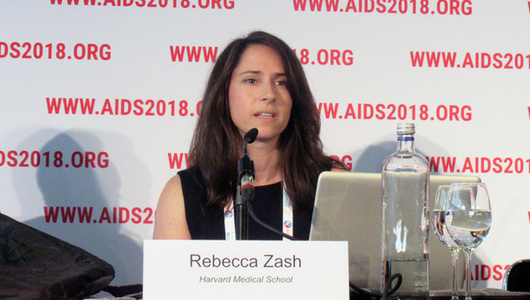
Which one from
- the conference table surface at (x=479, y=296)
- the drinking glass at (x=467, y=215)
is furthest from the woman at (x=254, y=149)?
the drinking glass at (x=467, y=215)

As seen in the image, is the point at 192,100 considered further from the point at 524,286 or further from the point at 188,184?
the point at 524,286

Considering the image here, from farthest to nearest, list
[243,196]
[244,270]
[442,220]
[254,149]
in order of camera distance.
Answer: [254,149] < [243,196] < [442,220] < [244,270]

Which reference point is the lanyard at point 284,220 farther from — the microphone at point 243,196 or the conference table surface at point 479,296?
the conference table surface at point 479,296

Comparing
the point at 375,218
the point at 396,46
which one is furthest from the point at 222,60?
the point at 375,218

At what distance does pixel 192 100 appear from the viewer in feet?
8.35

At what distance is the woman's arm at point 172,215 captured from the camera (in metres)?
2.03

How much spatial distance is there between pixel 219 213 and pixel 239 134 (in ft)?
1.10

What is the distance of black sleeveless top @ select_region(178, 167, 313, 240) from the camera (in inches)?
77.9

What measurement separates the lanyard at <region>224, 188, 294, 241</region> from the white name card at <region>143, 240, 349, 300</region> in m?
0.99

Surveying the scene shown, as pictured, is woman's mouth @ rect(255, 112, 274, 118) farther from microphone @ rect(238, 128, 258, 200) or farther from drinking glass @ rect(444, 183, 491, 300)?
drinking glass @ rect(444, 183, 491, 300)

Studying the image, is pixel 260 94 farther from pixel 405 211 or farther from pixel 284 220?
pixel 405 211

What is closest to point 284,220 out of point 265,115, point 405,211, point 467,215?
point 265,115

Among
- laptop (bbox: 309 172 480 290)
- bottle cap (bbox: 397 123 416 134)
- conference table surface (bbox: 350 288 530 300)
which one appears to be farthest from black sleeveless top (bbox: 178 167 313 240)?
bottle cap (bbox: 397 123 416 134)

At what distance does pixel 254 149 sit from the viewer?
6.94ft
